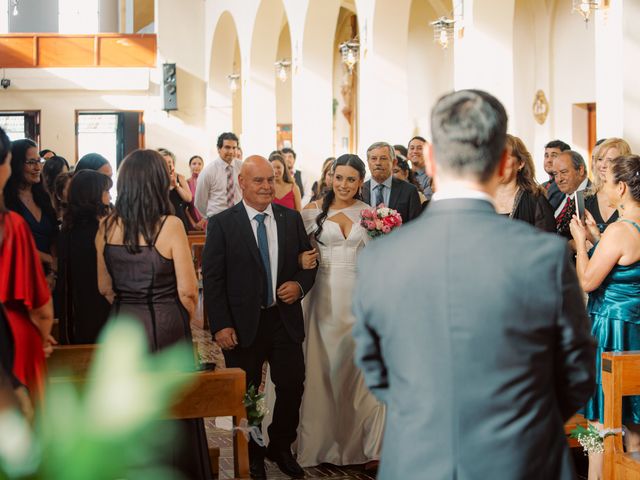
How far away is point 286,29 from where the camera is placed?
25.5 meters

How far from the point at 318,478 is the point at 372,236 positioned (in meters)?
1.37

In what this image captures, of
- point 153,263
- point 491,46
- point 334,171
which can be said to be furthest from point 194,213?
point 153,263

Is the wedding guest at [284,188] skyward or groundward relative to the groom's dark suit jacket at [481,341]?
skyward

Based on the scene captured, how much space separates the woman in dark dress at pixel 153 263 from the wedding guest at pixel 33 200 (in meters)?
1.57

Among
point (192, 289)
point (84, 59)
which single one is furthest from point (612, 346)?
point (84, 59)

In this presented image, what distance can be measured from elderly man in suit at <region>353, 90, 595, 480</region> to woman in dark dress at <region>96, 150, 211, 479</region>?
2.04 meters

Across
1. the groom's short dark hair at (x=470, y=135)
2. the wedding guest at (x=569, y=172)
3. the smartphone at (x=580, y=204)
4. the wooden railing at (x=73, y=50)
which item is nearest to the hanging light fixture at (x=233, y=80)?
the wooden railing at (x=73, y=50)

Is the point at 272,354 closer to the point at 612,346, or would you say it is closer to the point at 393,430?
the point at 612,346

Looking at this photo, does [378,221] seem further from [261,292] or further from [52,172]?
[52,172]

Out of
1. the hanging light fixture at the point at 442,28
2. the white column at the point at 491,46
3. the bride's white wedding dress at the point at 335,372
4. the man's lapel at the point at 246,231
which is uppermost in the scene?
the hanging light fixture at the point at 442,28

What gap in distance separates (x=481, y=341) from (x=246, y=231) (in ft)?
10.1

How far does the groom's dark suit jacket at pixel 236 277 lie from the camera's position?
4.89 metres

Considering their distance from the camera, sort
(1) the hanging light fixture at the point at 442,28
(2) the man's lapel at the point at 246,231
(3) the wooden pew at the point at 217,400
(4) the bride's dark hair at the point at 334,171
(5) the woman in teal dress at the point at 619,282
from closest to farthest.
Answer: (3) the wooden pew at the point at 217,400
(5) the woman in teal dress at the point at 619,282
(2) the man's lapel at the point at 246,231
(4) the bride's dark hair at the point at 334,171
(1) the hanging light fixture at the point at 442,28

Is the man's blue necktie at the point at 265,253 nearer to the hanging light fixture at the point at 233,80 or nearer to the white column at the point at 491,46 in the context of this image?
the white column at the point at 491,46
